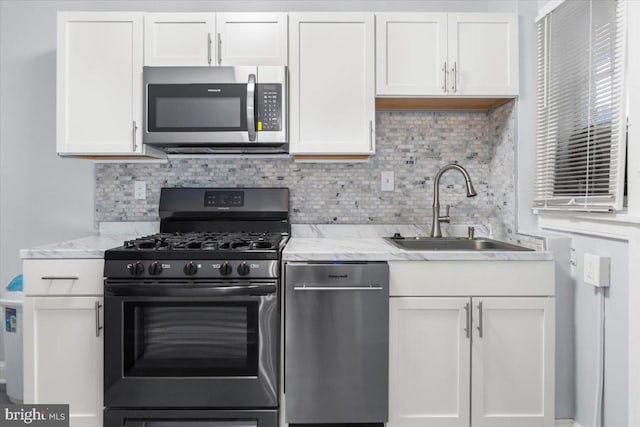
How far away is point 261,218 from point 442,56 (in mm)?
1326

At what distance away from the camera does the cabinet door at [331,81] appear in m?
2.15

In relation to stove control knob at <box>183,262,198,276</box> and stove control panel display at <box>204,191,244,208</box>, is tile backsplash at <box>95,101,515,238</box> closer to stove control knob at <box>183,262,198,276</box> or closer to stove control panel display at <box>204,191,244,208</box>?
stove control panel display at <box>204,191,244,208</box>

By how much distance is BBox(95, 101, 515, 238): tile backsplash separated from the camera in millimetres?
2504

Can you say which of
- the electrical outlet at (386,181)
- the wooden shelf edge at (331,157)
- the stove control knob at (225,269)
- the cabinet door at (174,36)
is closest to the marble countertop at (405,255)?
the stove control knob at (225,269)

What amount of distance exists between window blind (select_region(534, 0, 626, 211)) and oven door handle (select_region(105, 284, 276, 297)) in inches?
55.1

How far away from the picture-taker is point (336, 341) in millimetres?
1791

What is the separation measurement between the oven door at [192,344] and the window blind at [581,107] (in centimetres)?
140

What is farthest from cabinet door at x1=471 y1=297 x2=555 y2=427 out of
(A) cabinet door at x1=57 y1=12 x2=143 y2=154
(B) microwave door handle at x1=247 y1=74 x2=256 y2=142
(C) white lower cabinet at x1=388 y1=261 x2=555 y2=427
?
(A) cabinet door at x1=57 y1=12 x2=143 y2=154

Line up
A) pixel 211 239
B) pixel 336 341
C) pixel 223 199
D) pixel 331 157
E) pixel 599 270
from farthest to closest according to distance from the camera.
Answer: pixel 223 199 → pixel 331 157 → pixel 211 239 → pixel 336 341 → pixel 599 270

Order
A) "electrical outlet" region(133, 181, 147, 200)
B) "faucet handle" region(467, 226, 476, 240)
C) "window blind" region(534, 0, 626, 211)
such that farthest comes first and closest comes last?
"electrical outlet" region(133, 181, 147, 200)
"faucet handle" region(467, 226, 476, 240)
"window blind" region(534, 0, 626, 211)

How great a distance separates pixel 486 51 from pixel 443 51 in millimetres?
224

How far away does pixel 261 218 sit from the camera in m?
2.45

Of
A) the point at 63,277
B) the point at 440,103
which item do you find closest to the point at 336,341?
the point at 63,277

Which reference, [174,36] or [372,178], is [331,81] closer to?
[372,178]
